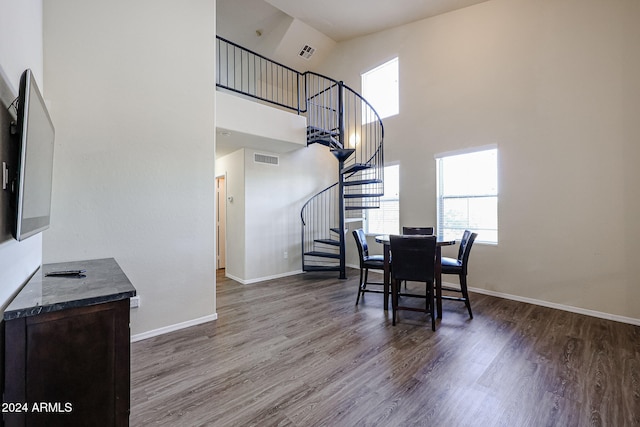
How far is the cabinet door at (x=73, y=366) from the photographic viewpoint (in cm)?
104

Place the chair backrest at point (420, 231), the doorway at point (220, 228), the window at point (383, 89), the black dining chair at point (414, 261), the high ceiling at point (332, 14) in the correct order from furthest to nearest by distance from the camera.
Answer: the doorway at point (220, 228), the window at point (383, 89), the high ceiling at point (332, 14), the chair backrest at point (420, 231), the black dining chair at point (414, 261)

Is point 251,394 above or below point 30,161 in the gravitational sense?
below

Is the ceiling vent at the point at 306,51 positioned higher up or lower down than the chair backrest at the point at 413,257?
higher up

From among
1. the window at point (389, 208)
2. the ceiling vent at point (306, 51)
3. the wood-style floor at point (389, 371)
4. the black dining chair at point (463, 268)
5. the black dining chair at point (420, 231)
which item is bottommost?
the wood-style floor at point (389, 371)

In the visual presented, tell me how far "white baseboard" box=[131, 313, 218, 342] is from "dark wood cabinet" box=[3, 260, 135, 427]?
64.4 inches

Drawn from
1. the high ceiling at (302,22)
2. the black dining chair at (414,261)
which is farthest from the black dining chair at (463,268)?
the high ceiling at (302,22)

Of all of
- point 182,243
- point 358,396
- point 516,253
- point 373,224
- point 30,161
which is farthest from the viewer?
point 373,224

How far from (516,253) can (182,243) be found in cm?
425

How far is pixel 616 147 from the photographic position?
2965mm

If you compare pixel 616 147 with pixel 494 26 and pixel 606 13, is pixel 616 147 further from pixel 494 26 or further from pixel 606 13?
pixel 494 26

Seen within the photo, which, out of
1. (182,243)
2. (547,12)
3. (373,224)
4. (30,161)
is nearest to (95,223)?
(182,243)

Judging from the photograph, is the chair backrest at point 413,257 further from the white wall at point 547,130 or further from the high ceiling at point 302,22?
the high ceiling at point 302,22

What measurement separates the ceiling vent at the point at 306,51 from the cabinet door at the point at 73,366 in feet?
20.2

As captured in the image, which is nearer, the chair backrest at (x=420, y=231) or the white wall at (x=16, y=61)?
the white wall at (x=16, y=61)
